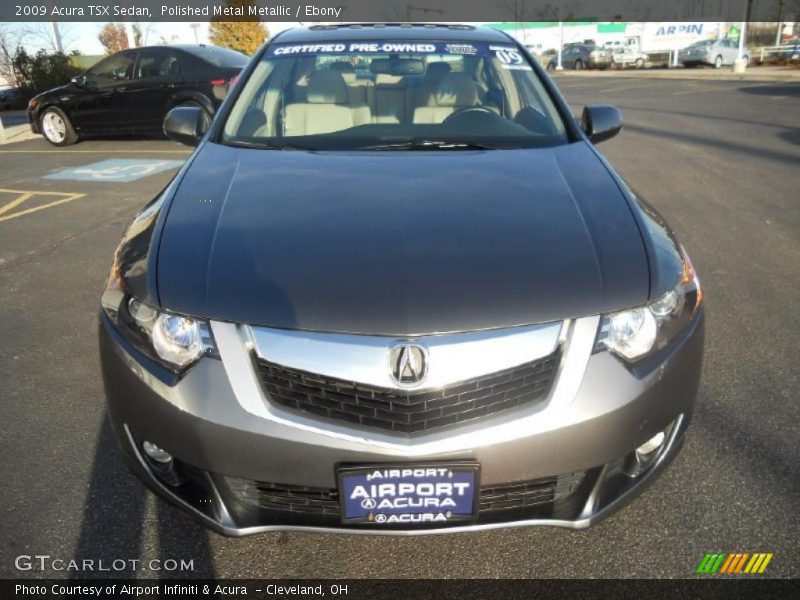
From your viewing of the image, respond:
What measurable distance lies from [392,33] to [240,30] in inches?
Result: 1527

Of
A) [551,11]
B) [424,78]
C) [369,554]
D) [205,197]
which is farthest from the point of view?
[551,11]

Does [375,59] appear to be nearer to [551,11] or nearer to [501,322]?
[501,322]

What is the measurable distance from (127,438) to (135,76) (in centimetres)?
998

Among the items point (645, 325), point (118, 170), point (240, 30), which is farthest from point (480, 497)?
point (240, 30)

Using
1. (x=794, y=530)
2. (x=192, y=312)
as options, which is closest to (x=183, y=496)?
(x=192, y=312)

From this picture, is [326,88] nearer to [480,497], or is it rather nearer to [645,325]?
[645,325]

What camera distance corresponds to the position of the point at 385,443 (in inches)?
68.1

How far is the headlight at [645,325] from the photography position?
1840mm

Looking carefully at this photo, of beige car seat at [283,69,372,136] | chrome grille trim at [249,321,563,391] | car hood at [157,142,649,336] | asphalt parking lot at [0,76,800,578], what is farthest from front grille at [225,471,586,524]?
beige car seat at [283,69,372,136]

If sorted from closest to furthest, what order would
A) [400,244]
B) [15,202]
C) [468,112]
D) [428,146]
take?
[400,244] < [428,146] < [468,112] < [15,202]

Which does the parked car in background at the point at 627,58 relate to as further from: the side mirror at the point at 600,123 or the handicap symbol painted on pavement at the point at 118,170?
the side mirror at the point at 600,123

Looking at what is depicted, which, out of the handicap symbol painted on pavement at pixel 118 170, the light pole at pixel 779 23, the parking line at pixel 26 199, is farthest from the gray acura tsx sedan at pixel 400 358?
the light pole at pixel 779 23

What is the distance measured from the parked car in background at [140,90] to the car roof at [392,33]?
6734 mm

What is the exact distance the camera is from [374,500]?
5.85ft
